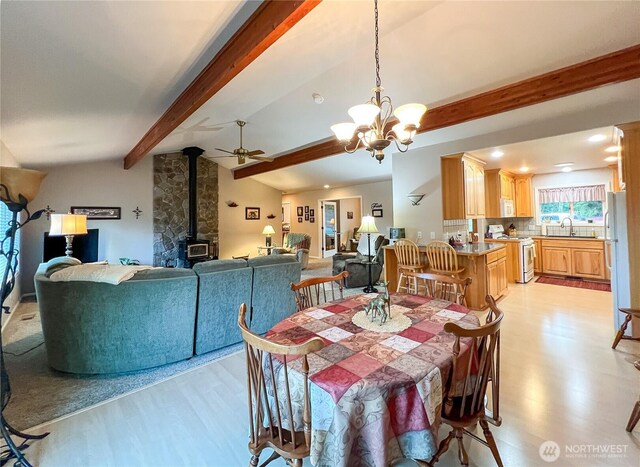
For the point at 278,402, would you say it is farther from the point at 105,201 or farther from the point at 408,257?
the point at 105,201

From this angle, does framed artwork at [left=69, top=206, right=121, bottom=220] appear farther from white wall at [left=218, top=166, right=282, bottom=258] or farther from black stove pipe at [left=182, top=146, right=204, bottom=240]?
white wall at [left=218, top=166, right=282, bottom=258]

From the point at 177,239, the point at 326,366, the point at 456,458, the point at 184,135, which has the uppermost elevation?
the point at 184,135

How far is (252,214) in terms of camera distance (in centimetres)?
877

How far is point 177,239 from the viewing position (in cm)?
697

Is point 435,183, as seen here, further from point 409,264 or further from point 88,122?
point 88,122

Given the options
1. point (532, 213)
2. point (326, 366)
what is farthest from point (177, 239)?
point (532, 213)

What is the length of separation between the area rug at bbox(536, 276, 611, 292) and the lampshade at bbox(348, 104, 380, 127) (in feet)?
18.5

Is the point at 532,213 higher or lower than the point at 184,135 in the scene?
lower

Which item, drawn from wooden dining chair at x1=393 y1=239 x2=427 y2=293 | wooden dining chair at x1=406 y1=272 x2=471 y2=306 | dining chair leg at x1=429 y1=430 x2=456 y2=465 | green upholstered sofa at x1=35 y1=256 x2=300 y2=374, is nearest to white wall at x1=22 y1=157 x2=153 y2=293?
green upholstered sofa at x1=35 y1=256 x2=300 y2=374

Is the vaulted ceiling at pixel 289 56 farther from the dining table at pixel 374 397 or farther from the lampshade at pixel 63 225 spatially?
the dining table at pixel 374 397

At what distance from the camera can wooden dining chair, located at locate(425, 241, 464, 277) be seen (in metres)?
3.65

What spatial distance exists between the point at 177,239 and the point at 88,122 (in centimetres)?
407

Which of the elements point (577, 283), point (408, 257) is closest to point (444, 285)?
point (408, 257)

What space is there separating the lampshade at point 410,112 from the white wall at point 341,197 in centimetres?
612
